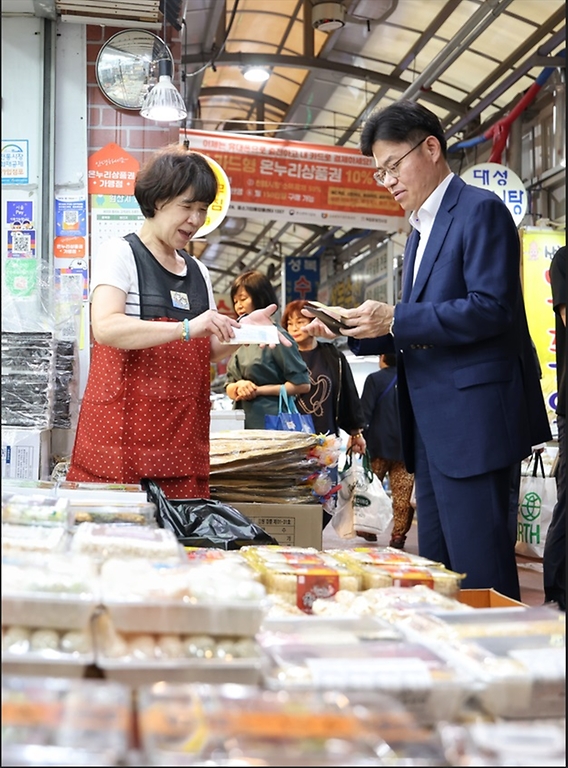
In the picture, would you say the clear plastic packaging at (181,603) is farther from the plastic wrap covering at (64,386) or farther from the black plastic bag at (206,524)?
the plastic wrap covering at (64,386)

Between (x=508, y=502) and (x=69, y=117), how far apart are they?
2.72 meters

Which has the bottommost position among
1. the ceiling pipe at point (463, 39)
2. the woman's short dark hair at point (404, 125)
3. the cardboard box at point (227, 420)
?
the cardboard box at point (227, 420)

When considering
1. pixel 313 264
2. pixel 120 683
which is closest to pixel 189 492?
pixel 120 683

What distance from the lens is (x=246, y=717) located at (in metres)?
1.00

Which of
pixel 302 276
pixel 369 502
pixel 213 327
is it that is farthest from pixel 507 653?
pixel 302 276

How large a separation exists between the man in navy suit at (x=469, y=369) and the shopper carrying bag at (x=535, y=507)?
11.7 feet

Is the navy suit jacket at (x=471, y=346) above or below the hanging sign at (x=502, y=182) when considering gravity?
below

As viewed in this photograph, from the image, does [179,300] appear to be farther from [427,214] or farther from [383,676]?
[383,676]

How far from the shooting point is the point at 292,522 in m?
3.27

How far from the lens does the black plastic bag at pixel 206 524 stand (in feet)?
7.47

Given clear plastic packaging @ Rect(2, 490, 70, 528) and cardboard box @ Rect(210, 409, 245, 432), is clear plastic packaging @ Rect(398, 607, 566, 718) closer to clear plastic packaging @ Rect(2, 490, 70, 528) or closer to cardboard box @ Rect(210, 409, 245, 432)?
clear plastic packaging @ Rect(2, 490, 70, 528)

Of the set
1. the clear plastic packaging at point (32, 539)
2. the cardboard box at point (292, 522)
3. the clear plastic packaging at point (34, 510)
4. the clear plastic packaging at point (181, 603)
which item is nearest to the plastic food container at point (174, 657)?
the clear plastic packaging at point (181, 603)

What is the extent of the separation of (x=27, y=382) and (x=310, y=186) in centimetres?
→ 579

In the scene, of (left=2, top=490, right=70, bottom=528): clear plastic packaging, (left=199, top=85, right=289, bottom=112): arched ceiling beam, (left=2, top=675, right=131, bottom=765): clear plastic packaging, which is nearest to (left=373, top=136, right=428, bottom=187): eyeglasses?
(left=2, top=490, right=70, bottom=528): clear plastic packaging
